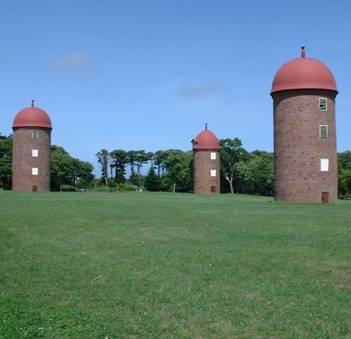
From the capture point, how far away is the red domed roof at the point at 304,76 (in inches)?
1304

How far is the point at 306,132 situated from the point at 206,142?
29681 millimetres

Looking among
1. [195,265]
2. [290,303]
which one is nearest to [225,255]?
[195,265]

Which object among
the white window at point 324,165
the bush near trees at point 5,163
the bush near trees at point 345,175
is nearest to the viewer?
the white window at point 324,165

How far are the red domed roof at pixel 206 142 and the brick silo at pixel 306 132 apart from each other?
28152 millimetres

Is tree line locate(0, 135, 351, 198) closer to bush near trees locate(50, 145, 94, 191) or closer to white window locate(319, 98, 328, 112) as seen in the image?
bush near trees locate(50, 145, 94, 191)

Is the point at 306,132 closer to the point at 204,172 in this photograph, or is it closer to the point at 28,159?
the point at 204,172

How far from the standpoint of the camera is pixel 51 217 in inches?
806

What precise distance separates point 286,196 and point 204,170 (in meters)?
28.3

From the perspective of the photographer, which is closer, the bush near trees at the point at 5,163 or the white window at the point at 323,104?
the white window at the point at 323,104

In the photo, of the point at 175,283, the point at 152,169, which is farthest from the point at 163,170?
the point at 175,283

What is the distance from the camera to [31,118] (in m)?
56.7

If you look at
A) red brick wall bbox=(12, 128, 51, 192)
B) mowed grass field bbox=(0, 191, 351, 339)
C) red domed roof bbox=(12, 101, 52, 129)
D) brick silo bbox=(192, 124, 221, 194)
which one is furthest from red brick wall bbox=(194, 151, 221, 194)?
mowed grass field bbox=(0, 191, 351, 339)

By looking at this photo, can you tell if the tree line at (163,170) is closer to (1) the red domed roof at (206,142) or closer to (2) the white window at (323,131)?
(1) the red domed roof at (206,142)

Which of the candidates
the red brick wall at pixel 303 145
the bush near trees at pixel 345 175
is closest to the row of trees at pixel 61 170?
the bush near trees at pixel 345 175
